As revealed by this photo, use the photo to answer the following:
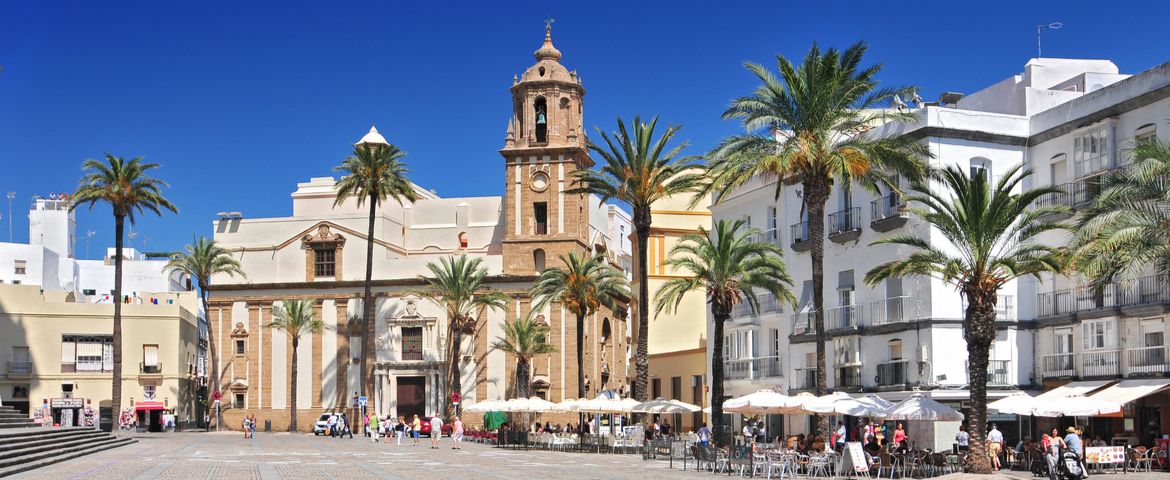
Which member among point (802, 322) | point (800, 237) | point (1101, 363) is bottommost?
point (1101, 363)

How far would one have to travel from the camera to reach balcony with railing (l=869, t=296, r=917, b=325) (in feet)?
141

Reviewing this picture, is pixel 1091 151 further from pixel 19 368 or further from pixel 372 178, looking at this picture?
pixel 19 368

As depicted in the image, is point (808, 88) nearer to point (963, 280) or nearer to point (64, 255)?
point (963, 280)

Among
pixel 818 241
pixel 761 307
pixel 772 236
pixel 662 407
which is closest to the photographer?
pixel 818 241

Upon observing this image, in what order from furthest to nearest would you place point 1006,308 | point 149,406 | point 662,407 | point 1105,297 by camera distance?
point 149,406
point 662,407
point 1006,308
point 1105,297

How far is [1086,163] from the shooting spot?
40375 mm

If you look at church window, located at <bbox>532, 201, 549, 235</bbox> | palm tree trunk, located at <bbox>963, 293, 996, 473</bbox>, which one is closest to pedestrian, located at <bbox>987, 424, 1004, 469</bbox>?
palm tree trunk, located at <bbox>963, 293, 996, 473</bbox>

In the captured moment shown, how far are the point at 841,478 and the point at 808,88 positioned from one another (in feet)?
34.0

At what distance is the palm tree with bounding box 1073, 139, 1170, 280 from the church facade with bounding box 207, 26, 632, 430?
4768 centimetres

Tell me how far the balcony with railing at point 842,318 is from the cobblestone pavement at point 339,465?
821cm

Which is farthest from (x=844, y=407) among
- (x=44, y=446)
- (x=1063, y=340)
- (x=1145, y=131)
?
(x=44, y=446)

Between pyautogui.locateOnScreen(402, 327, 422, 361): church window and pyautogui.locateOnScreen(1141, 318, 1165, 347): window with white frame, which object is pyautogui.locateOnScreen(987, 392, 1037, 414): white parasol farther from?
pyautogui.locateOnScreen(402, 327, 422, 361): church window

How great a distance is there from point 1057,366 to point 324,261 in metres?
51.6

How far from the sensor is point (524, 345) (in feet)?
249
